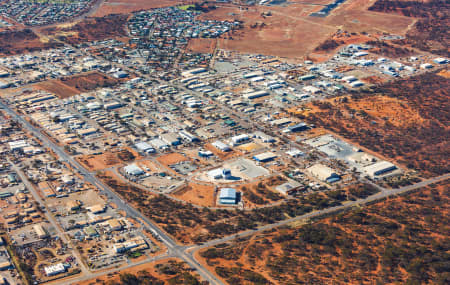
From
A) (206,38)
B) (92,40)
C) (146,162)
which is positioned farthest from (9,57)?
(146,162)

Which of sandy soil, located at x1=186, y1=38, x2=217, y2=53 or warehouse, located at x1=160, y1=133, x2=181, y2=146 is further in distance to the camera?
sandy soil, located at x1=186, y1=38, x2=217, y2=53

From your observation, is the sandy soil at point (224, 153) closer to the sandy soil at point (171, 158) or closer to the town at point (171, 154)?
the town at point (171, 154)

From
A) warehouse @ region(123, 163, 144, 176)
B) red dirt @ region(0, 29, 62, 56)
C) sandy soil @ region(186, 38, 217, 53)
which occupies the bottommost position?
warehouse @ region(123, 163, 144, 176)

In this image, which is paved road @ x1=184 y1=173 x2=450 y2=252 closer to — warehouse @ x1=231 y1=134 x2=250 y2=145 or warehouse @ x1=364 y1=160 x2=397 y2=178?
warehouse @ x1=364 y1=160 x2=397 y2=178

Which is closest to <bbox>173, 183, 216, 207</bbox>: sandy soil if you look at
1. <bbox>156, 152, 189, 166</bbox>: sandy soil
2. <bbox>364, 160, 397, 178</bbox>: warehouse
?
<bbox>156, 152, 189, 166</bbox>: sandy soil

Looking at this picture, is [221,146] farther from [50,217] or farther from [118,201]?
[50,217]
